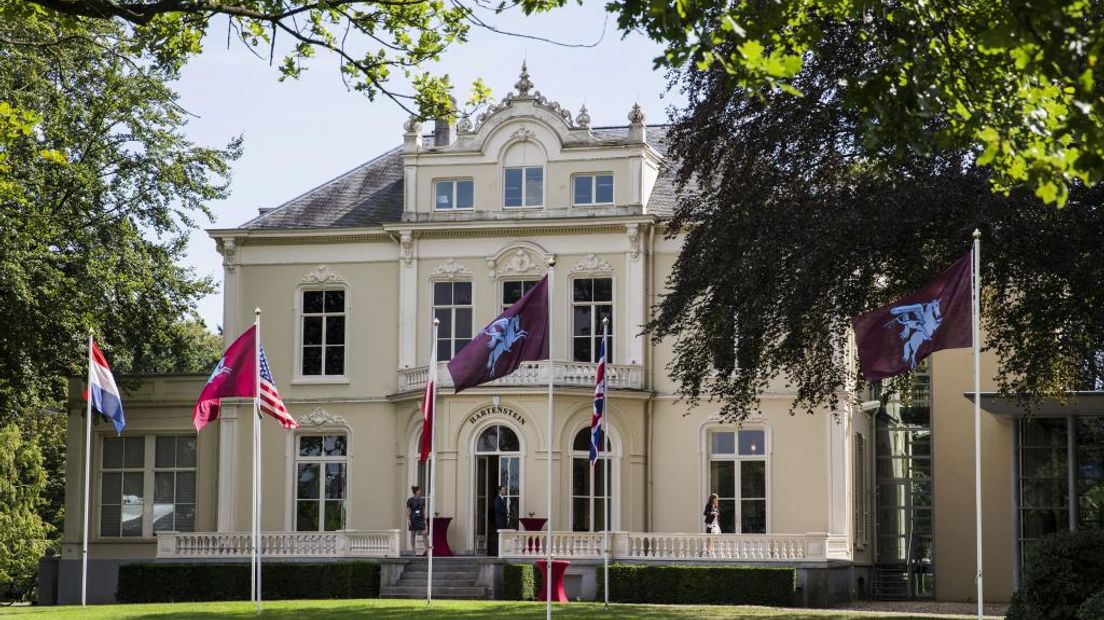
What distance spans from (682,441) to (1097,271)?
15.2m

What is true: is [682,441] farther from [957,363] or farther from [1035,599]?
[1035,599]

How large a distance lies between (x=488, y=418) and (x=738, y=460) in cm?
498

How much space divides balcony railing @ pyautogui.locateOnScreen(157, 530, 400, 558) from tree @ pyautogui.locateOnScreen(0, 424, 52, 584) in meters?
18.3

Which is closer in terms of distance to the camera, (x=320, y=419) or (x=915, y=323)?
(x=915, y=323)

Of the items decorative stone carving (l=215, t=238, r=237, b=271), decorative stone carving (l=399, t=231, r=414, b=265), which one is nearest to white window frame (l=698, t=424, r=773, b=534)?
decorative stone carving (l=399, t=231, r=414, b=265)

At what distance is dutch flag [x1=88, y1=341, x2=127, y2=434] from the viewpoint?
26547 mm

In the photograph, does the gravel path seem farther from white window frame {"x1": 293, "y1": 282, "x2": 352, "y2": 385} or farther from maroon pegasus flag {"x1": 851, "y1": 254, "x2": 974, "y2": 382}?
white window frame {"x1": 293, "y1": 282, "x2": 352, "y2": 385}

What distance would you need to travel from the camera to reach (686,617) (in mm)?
23000

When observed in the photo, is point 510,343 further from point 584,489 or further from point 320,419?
point 320,419

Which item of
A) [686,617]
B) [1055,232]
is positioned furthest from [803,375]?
[1055,232]

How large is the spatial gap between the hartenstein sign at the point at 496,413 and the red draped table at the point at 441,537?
6.75ft

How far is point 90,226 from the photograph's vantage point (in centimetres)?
3189

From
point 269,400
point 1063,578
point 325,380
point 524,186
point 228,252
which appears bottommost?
point 1063,578

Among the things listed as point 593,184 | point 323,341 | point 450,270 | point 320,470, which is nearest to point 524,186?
point 593,184
